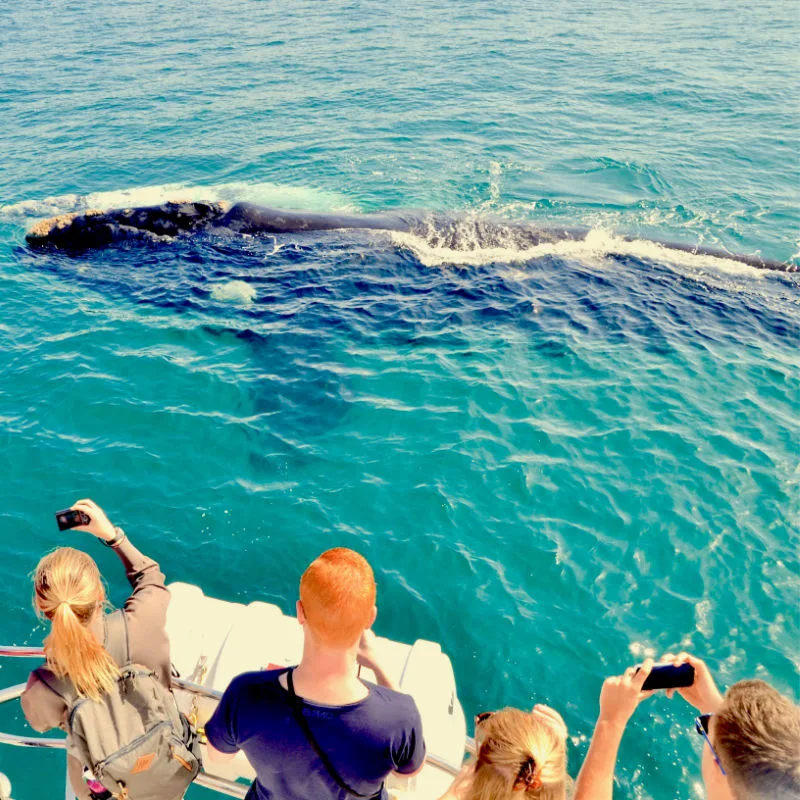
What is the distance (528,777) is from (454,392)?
8956 millimetres

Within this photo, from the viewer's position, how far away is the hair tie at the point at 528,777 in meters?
2.89

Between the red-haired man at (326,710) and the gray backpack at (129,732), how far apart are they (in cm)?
73

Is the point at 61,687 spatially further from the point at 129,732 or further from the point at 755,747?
the point at 755,747

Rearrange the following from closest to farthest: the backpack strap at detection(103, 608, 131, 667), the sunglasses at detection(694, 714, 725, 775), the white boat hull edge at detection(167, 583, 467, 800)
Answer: the sunglasses at detection(694, 714, 725, 775), the backpack strap at detection(103, 608, 131, 667), the white boat hull edge at detection(167, 583, 467, 800)

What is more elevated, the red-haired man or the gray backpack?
the red-haired man

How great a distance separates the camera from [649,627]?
25.3 feet

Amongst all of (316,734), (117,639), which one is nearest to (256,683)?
(316,734)

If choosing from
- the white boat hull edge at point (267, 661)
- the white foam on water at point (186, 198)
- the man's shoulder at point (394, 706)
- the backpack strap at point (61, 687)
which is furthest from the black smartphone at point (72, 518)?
the white foam on water at point (186, 198)

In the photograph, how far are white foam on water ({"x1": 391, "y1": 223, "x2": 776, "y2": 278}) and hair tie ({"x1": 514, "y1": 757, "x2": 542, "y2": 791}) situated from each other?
542 inches

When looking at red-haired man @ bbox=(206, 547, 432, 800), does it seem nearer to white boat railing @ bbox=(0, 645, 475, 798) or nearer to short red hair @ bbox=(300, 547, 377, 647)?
short red hair @ bbox=(300, 547, 377, 647)

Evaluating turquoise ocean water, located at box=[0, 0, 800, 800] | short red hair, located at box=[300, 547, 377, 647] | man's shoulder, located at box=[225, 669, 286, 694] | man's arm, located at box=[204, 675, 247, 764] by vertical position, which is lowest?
turquoise ocean water, located at box=[0, 0, 800, 800]

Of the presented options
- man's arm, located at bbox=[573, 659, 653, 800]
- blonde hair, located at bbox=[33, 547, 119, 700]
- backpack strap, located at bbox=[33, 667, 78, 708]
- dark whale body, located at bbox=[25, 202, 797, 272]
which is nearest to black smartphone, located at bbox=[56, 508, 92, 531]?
blonde hair, located at bbox=[33, 547, 119, 700]

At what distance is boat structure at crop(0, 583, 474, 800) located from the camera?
195 inches

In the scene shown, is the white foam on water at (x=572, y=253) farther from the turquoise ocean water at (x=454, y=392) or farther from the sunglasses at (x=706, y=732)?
the sunglasses at (x=706, y=732)
